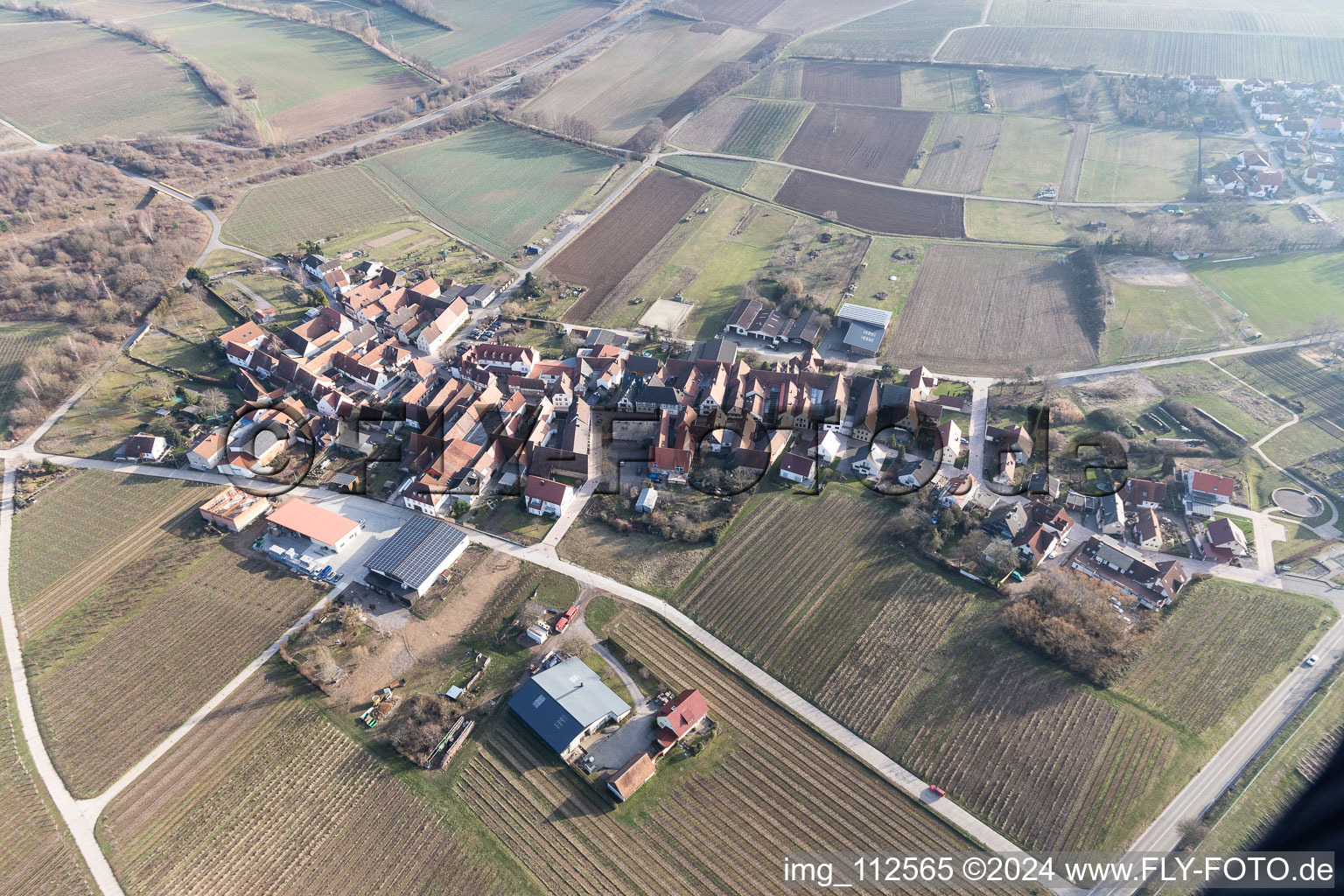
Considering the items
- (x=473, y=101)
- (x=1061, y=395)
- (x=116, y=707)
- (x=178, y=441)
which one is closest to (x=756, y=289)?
(x=1061, y=395)

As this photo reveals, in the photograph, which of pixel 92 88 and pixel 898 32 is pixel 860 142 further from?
pixel 92 88

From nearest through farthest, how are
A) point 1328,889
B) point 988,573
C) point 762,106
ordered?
point 1328,889, point 988,573, point 762,106

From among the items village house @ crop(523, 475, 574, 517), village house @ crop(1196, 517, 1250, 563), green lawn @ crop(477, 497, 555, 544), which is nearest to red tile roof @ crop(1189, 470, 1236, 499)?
A: village house @ crop(1196, 517, 1250, 563)

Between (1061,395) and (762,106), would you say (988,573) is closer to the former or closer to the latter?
(1061,395)

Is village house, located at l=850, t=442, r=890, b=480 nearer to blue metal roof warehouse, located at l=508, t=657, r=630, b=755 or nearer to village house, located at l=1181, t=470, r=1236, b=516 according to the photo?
village house, located at l=1181, t=470, r=1236, b=516

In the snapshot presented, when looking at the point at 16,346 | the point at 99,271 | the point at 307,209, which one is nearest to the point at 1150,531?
the point at 307,209
